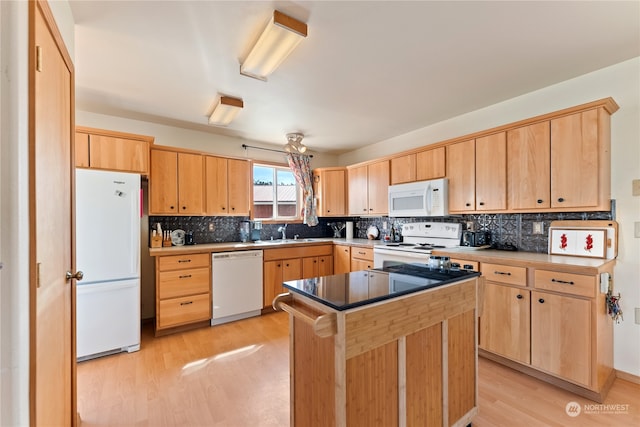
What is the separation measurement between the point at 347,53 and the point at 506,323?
2560 millimetres

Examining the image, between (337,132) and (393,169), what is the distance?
976mm

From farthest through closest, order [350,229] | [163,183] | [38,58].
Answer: [350,229] → [163,183] → [38,58]

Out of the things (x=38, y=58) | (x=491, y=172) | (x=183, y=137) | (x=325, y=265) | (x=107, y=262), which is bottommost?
(x=325, y=265)

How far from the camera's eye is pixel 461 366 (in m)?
1.63

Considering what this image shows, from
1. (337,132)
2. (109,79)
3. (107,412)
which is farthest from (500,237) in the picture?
(109,79)

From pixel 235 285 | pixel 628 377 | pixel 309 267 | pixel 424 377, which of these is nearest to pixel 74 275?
pixel 424 377

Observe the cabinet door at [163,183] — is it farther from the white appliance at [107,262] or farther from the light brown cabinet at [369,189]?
the light brown cabinet at [369,189]

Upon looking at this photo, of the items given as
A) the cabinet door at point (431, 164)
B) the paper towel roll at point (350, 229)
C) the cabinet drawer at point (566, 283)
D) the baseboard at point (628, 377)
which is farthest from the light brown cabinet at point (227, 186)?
the baseboard at point (628, 377)

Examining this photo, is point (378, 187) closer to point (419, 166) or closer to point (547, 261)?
point (419, 166)

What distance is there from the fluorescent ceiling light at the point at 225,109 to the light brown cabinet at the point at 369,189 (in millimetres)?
2159

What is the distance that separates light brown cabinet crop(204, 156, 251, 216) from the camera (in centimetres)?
366

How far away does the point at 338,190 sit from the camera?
15.5ft

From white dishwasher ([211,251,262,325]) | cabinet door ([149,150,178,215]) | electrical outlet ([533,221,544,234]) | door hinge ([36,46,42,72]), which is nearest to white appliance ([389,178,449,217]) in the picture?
electrical outlet ([533,221,544,234])

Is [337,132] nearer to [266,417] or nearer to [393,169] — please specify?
[393,169]
